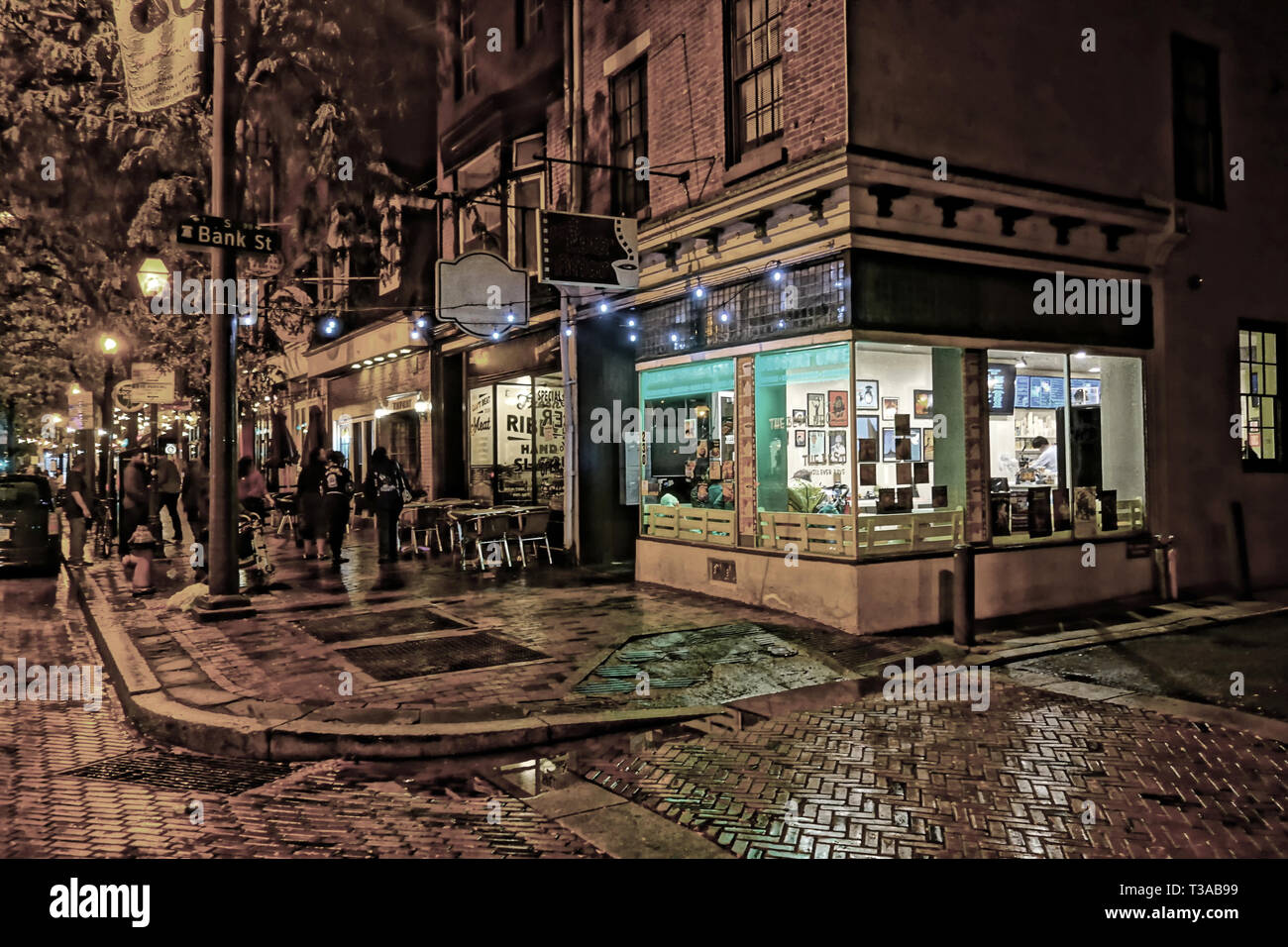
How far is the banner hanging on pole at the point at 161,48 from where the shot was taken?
9.62 m

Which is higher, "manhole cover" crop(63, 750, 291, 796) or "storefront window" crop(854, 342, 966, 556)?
"storefront window" crop(854, 342, 966, 556)

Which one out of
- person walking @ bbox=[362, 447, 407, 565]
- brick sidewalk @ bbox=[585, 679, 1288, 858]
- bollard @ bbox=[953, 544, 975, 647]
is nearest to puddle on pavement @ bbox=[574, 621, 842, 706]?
brick sidewalk @ bbox=[585, 679, 1288, 858]

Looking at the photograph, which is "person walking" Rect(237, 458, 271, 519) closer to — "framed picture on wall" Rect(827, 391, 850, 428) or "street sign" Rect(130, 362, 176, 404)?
"street sign" Rect(130, 362, 176, 404)

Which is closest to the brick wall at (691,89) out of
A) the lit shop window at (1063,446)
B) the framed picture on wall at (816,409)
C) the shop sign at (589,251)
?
the shop sign at (589,251)

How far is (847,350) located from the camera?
9.45 metres

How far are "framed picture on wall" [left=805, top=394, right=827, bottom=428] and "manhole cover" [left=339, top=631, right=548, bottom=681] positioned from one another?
13.8 feet

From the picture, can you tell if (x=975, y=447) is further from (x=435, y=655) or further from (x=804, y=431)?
(x=435, y=655)

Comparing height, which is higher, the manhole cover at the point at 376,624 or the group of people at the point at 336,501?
the group of people at the point at 336,501

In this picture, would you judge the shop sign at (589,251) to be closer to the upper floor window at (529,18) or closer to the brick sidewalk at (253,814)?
the upper floor window at (529,18)

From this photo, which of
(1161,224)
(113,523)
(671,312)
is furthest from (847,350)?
(113,523)

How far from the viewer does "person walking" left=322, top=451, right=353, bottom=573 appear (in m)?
14.8

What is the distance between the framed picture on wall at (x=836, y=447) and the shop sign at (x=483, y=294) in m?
5.71

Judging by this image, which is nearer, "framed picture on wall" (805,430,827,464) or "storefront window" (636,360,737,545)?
"framed picture on wall" (805,430,827,464)

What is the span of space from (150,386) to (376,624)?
8356 millimetres
